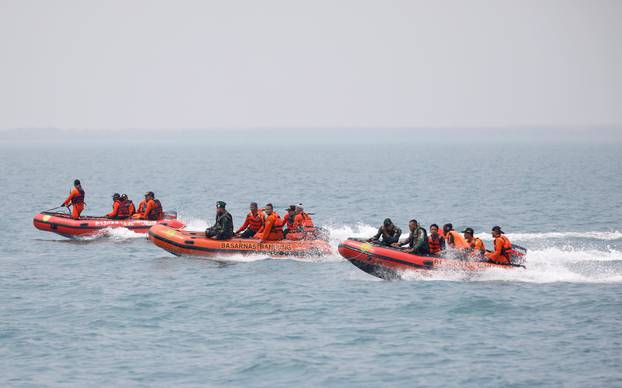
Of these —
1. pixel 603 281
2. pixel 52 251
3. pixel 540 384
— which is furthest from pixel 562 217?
pixel 540 384

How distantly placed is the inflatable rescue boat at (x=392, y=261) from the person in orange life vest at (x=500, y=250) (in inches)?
6.0

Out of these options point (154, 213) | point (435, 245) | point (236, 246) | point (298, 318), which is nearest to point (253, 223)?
point (236, 246)

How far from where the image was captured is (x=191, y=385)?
16828 millimetres

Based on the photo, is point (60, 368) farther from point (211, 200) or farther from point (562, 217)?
point (211, 200)

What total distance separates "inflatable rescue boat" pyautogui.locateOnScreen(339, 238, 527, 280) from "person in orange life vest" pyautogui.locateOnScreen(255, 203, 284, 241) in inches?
128

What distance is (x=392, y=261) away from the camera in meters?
25.4

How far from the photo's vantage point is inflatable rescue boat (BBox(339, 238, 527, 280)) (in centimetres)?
2508

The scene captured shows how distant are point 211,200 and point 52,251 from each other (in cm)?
2259

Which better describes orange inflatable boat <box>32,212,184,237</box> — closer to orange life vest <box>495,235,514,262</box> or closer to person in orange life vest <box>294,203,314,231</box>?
person in orange life vest <box>294,203,314,231</box>

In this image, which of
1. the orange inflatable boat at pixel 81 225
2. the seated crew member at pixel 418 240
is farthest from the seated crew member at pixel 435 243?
the orange inflatable boat at pixel 81 225

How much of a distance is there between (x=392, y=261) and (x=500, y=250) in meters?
3.08

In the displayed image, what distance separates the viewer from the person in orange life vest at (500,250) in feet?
81.3

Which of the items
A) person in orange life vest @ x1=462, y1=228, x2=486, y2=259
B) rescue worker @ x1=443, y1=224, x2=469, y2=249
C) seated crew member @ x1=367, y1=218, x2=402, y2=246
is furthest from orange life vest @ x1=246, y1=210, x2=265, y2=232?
person in orange life vest @ x1=462, y1=228, x2=486, y2=259

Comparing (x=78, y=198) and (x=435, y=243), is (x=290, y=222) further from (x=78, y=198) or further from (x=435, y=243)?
(x=78, y=198)
